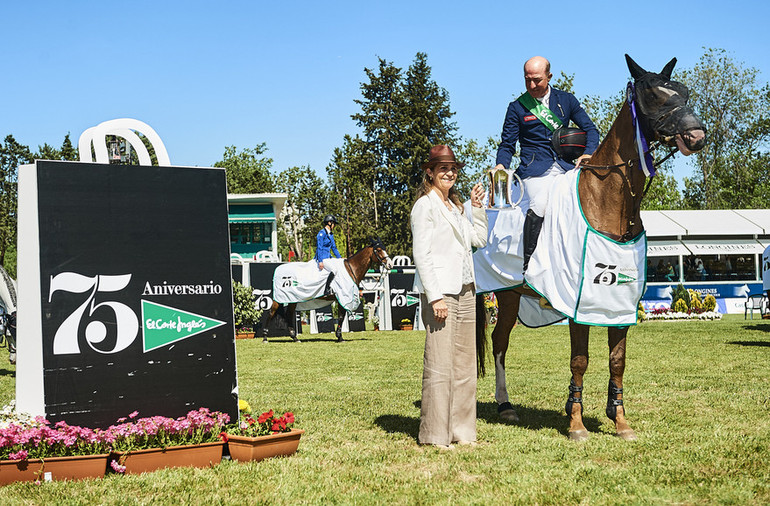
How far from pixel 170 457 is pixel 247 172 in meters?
60.1

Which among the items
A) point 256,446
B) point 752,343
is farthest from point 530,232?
point 752,343

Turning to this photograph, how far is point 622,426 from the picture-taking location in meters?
6.01

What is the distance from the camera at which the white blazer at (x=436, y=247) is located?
5.74 m

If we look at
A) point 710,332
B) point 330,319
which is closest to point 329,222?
point 330,319

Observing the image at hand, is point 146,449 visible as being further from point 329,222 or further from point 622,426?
point 329,222

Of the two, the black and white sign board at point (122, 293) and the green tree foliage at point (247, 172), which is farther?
the green tree foliage at point (247, 172)

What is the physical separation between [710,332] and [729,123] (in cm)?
3556

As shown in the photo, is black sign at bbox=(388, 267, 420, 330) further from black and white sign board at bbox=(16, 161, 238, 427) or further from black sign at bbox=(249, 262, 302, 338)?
black and white sign board at bbox=(16, 161, 238, 427)

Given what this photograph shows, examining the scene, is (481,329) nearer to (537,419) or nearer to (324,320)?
(537,419)

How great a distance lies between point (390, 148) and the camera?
54.3m

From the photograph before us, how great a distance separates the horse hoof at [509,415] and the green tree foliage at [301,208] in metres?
44.3

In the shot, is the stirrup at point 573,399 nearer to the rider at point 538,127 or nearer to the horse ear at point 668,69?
the rider at point 538,127

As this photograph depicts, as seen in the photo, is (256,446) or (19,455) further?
(256,446)

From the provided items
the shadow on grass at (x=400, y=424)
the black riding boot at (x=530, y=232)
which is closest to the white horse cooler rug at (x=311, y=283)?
the shadow on grass at (x=400, y=424)
